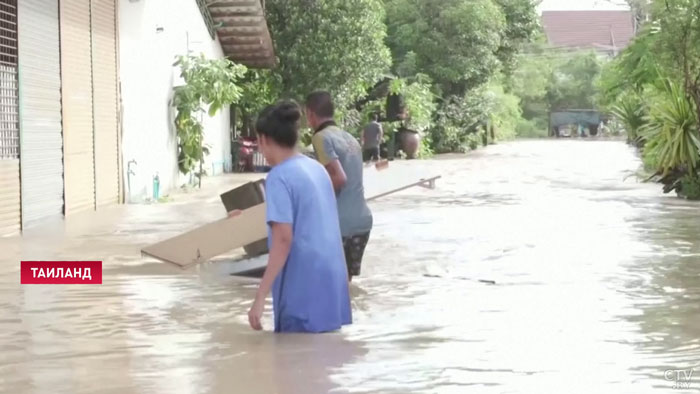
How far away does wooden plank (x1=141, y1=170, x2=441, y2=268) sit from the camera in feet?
28.2

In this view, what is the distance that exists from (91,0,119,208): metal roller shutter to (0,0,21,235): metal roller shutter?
324cm

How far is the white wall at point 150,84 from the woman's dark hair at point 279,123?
12.2 metres

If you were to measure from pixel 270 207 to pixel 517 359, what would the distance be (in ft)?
5.27

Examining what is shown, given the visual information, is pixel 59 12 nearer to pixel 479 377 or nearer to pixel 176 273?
pixel 176 273

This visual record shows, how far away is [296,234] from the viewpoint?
557 cm

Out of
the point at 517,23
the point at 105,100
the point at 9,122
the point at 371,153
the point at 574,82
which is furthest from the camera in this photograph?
the point at 574,82

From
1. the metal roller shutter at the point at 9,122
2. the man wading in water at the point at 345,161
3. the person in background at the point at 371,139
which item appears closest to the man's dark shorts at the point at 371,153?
the person in background at the point at 371,139

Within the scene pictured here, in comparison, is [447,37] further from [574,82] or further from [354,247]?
[574,82]

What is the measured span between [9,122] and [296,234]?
26.0 ft

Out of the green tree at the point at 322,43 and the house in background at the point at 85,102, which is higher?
the green tree at the point at 322,43

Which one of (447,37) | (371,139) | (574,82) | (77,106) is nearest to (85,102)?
(77,106)

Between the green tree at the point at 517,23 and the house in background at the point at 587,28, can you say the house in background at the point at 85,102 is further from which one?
the house in background at the point at 587,28

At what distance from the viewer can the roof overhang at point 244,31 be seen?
81.2 ft

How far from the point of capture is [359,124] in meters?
32.5
